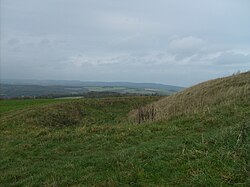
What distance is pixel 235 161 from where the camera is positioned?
6.17m

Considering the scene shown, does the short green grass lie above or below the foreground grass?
below

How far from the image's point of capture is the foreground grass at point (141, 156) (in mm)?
6211

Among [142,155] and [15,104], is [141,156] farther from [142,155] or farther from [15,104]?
[15,104]

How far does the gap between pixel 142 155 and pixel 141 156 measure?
0.17ft

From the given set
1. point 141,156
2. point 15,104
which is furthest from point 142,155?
point 15,104

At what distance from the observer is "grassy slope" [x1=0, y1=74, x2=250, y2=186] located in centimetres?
623

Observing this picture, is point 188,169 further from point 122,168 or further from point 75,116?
point 75,116

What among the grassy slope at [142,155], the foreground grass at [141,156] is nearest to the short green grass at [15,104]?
the grassy slope at [142,155]

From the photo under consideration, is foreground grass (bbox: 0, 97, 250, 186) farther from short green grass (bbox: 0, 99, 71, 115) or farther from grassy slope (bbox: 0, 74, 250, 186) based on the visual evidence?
A: short green grass (bbox: 0, 99, 71, 115)

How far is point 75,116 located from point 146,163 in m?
18.9

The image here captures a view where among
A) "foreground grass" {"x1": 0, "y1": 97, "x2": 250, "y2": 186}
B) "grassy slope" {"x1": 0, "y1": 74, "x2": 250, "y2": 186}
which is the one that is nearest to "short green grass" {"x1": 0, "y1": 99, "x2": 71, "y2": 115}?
"grassy slope" {"x1": 0, "y1": 74, "x2": 250, "y2": 186}

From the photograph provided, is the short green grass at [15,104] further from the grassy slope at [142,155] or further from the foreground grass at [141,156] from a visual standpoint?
the foreground grass at [141,156]

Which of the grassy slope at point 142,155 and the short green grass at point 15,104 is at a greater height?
the grassy slope at point 142,155

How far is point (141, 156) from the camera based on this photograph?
7793mm
